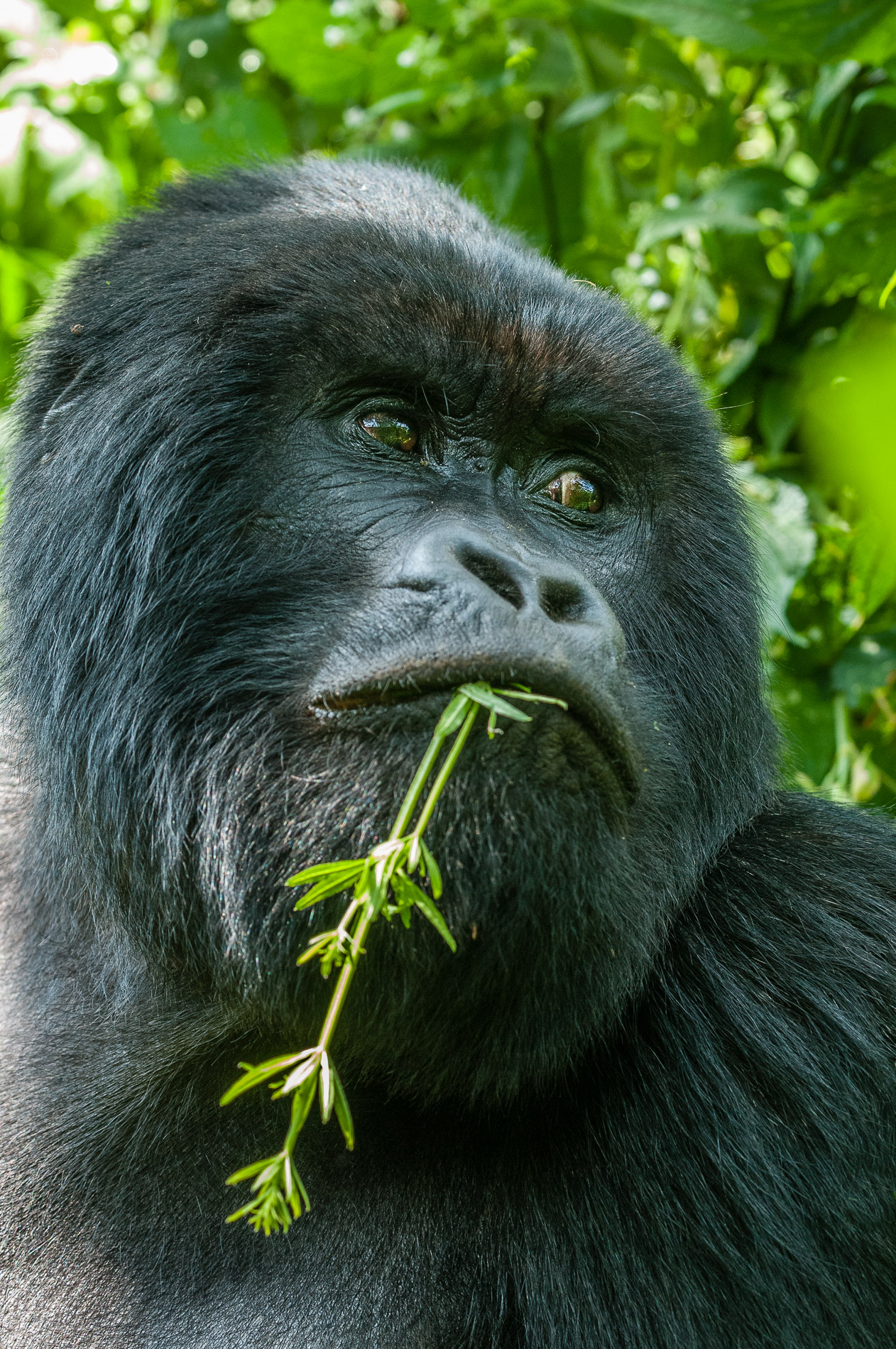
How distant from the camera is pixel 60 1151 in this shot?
213 cm

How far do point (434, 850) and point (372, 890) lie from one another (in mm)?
123

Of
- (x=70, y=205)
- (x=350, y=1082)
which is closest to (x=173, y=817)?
(x=350, y=1082)

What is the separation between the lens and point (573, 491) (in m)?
2.24

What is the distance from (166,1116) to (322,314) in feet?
4.28

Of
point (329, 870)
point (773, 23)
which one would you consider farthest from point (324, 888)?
point (773, 23)

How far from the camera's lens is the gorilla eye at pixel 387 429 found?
2.07m

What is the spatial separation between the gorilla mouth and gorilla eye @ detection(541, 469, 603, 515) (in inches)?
22.5

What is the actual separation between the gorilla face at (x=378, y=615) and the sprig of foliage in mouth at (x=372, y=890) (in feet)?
0.11

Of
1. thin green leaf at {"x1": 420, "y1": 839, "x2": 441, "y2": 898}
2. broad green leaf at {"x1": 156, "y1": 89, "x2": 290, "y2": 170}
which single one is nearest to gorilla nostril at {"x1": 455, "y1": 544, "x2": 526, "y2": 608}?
thin green leaf at {"x1": 420, "y1": 839, "x2": 441, "y2": 898}

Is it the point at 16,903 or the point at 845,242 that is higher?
the point at 845,242

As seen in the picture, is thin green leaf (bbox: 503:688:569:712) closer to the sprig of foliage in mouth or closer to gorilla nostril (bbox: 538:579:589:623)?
the sprig of foliage in mouth

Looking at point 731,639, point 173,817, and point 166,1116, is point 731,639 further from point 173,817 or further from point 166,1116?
point 166,1116

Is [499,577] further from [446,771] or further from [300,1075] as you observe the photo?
[300,1075]

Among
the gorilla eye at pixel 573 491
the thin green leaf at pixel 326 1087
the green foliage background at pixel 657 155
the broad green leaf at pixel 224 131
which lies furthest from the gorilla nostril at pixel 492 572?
the broad green leaf at pixel 224 131
